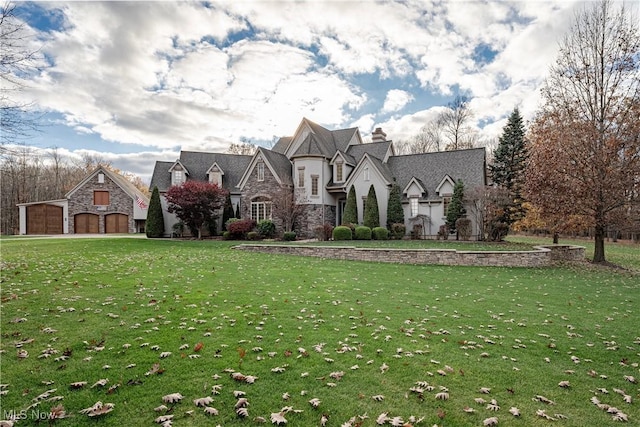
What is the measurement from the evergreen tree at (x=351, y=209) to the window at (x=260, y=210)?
249 inches

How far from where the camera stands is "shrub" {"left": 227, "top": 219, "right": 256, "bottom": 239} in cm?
2641

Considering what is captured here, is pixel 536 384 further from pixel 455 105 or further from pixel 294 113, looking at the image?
pixel 455 105

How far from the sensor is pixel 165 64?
16.0 meters

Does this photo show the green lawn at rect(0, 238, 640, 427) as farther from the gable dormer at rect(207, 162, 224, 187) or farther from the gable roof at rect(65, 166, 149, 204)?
the gable roof at rect(65, 166, 149, 204)

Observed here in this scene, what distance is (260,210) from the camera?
2892 centimetres

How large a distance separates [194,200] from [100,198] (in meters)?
14.6

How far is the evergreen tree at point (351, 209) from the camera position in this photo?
2710 centimetres

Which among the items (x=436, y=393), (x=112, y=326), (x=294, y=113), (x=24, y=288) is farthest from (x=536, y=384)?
(x=294, y=113)

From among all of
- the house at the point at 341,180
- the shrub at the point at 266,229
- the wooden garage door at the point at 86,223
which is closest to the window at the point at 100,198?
the wooden garage door at the point at 86,223

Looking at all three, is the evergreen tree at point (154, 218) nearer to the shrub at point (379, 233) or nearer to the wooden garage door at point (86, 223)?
the wooden garage door at point (86, 223)

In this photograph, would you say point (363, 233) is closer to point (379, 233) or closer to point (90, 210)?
point (379, 233)

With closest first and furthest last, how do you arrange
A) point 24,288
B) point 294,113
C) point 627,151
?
point 24,288 < point 627,151 < point 294,113

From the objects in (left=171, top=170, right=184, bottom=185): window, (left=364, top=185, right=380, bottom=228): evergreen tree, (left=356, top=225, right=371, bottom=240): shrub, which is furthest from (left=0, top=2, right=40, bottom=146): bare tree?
(left=171, top=170, right=184, bottom=185): window

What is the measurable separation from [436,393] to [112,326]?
482cm
